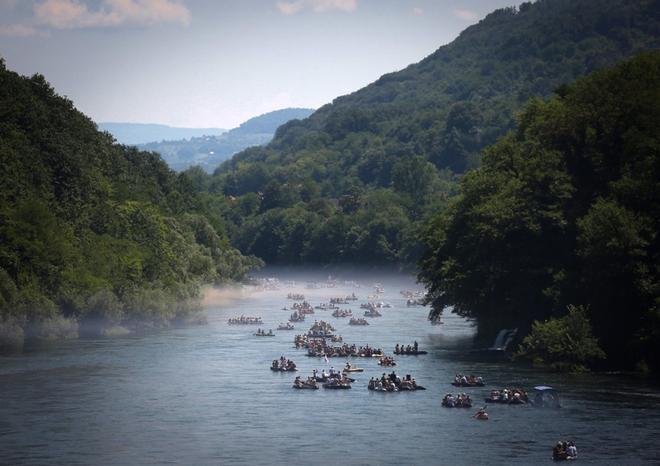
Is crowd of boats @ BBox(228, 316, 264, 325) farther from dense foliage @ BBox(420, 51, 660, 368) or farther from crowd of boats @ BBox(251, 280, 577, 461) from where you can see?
dense foliage @ BBox(420, 51, 660, 368)

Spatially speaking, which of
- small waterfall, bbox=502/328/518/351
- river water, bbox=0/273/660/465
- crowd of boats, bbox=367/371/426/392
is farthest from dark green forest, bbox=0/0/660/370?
crowd of boats, bbox=367/371/426/392

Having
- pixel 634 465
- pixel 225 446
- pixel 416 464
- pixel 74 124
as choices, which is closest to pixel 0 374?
pixel 225 446

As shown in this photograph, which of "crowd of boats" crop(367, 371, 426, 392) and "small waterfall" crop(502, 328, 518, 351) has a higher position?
"small waterfall" crop(502, 328, 518, 351)

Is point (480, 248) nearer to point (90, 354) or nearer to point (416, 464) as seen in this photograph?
point (90, 354)

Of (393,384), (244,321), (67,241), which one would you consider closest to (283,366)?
(393,384)

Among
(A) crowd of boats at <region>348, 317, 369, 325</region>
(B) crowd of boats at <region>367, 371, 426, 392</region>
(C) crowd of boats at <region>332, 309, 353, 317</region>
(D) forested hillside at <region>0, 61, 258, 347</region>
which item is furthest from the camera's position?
(C) crowd of boats at <region>332, 309, 353, 317</region>
